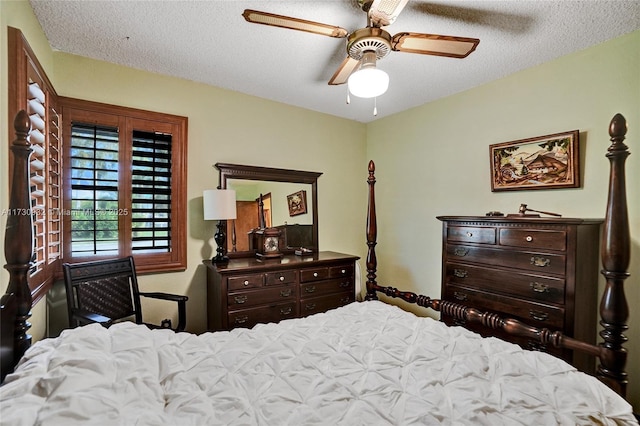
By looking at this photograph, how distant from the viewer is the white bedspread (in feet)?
2.97

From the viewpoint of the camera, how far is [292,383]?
1.19 meters

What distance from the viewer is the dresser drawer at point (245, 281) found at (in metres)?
2.62

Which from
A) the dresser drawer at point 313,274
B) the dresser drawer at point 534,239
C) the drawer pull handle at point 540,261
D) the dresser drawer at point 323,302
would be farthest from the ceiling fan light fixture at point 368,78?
the dresser drawer at point 323,302

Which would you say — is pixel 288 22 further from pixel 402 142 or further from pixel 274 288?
pixel 402 142

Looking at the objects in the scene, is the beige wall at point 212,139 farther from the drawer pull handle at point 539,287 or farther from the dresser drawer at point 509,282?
the drawer pull handle at point 539,287

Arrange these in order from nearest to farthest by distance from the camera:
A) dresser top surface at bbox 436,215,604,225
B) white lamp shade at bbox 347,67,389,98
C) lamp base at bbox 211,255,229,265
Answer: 1. white lamp shade at bbox 347,67,389,98
2. dresser top surface at bbox 436,215,604,225
3. lamp base at bbox 211,255,229,265

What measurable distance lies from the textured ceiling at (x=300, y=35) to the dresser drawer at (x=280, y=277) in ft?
5.81

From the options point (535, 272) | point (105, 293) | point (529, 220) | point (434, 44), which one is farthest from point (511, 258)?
point (105, 293)

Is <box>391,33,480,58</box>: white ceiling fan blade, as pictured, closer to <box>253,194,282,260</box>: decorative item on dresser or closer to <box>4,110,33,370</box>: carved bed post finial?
<box>4,110,33,370</box>: carved bed post finial

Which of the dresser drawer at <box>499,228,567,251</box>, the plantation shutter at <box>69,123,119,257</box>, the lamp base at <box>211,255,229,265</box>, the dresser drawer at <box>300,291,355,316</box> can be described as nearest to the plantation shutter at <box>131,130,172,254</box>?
the plantation shutter at <box>69,123,119,257</box>

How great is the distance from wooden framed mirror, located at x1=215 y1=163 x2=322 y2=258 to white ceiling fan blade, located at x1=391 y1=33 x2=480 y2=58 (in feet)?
6.38

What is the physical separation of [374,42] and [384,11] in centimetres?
17

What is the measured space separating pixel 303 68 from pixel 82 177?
1958mm

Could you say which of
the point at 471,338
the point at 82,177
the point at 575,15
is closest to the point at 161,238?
the point at 82,177
